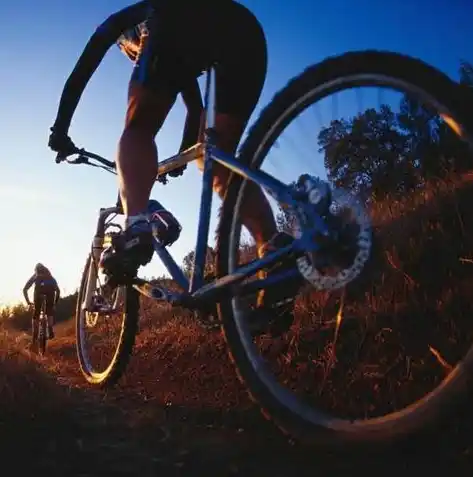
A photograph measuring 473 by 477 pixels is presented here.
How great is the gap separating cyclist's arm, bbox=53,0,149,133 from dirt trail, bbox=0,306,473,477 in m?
1.35

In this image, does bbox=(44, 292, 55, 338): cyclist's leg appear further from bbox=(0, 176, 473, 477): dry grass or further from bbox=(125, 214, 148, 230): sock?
bbox=(125, 214, 148, 230): sock

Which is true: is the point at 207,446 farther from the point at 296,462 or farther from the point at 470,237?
the point at 470,237

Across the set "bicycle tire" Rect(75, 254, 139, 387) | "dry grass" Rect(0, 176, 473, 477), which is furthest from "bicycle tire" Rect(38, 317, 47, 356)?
"bicycle tire" Rect(75, 254, 139, 387)

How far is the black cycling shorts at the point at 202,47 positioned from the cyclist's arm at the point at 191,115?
606mm

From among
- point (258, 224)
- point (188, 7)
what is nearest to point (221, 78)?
point (188, 7)

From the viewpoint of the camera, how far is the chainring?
5.57 ft

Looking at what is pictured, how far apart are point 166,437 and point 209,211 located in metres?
0.95

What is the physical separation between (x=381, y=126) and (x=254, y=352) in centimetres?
99

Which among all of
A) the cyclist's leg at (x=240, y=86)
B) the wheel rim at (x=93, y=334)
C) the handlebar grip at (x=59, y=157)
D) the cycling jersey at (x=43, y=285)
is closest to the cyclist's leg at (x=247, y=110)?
the cyclist's leg at (x=240, y=86)

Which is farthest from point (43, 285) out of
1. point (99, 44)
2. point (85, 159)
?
point (99, 44)

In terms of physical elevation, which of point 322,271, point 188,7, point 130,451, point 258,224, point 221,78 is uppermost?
point 188,7

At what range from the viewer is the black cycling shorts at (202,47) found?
234cm

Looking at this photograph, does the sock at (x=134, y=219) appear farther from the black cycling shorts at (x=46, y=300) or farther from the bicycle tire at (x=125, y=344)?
the black cycling shorts at (x=46, y=300)

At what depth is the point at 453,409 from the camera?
1.31m
